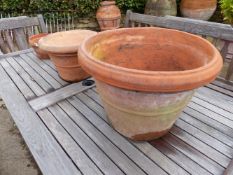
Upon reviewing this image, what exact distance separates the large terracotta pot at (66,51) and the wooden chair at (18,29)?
0.71m

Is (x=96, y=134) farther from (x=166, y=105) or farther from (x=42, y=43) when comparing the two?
(x=42, y=43)

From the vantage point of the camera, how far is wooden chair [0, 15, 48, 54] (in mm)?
2213

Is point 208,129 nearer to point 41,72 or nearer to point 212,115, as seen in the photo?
point 212,115

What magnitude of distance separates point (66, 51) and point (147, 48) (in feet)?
1.78

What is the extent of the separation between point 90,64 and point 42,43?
2.58ft

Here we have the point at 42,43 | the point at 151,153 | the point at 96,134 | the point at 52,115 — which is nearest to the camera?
the point at 151,153

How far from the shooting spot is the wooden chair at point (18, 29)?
221 centimetres

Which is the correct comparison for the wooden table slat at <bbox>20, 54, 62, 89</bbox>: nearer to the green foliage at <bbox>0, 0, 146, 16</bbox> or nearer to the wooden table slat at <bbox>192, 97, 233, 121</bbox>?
the wooden table slat at <bbox>192, 97, 233, 121</bbox>

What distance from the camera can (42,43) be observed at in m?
1.63

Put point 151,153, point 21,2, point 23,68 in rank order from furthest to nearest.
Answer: point 21,2, point 23,68, point 151,153

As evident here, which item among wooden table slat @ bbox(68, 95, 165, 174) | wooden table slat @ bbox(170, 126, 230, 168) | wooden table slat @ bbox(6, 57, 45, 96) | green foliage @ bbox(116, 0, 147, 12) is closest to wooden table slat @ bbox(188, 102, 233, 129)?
wooden table slat @ bbox(170, 126, 230, 168)

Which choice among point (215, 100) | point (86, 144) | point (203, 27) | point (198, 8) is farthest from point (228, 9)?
point (86, 144)

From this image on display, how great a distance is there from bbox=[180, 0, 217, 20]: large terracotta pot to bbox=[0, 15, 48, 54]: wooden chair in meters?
3.39

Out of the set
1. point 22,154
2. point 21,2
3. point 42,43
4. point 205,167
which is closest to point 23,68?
point 42,43
